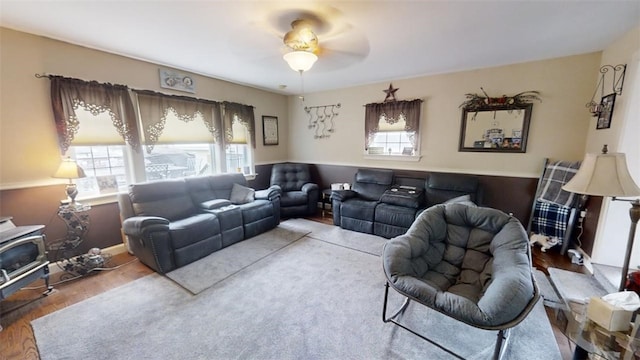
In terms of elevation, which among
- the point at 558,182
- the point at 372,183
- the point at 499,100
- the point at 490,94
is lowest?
the point at 372,183

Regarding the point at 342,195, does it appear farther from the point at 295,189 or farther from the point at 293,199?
the point at 295,189

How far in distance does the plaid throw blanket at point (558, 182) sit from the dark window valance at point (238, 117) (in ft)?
15.3

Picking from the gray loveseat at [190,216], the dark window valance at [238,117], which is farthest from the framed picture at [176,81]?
the gray loveseat at [190,216]

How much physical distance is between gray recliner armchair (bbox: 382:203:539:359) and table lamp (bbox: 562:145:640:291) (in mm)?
490

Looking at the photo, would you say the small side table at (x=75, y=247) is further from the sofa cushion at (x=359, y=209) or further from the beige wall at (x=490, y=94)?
the beige wall at (x=490, y=94)

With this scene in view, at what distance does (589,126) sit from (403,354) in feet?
11.9

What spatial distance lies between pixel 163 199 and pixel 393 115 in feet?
12.5

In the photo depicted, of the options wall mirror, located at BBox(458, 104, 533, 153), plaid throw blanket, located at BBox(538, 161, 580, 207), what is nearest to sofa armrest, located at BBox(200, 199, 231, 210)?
wall mirror, located at BBox(458, 104, 533, 153)

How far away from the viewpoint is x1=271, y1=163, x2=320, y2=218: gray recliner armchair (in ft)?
14.9

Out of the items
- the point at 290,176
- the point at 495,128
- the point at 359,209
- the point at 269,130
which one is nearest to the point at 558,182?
the point at 495,128

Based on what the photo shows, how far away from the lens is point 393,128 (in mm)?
4383

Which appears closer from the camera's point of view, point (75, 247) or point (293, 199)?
point (75, 247)

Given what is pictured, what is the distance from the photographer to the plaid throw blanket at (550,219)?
303 cm

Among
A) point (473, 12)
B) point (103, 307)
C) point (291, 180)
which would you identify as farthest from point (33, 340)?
point (473, 12)
